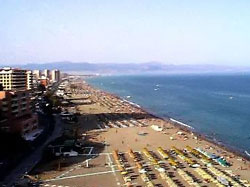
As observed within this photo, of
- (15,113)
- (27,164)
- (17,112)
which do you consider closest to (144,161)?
(27,164)

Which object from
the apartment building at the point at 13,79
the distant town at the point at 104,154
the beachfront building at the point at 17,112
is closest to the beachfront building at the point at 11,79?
the apartment building at the point at 13,79

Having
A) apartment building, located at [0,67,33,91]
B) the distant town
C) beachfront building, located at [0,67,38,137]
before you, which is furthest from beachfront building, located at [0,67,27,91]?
beachfront building, located at [0,67,38,137]

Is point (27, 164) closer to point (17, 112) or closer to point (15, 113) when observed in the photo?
point (15, 113)

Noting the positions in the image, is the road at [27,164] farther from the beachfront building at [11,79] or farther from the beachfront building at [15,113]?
the beachfront building at [11,79]

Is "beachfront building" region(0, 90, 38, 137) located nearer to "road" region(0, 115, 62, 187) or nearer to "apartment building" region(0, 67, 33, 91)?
"road" region(0, 115, 62, 187)

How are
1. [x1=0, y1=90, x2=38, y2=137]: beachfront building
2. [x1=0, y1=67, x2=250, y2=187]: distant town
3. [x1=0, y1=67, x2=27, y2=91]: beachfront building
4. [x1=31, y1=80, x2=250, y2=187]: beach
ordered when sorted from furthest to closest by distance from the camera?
[x1=0, y1=67, x2=27, y2=91]: beachfront building, [x1=0, y1=90, x2=38, y2=137]: beachfront building, [x1=0, y1=67, x2=250, y2=187]: distant town, [x1=31, y1=80, x2=250, y2=187]: beach

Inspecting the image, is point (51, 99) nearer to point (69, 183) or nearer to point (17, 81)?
point (17, 81)

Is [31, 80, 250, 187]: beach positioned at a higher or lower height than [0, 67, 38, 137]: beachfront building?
lower

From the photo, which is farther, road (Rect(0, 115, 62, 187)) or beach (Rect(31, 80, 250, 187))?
beach (Rect(31, 80, 250, 187))

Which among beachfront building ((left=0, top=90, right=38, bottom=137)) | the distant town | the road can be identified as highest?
beachfront building ((left=0, top=90, right=38, bottom=137))
